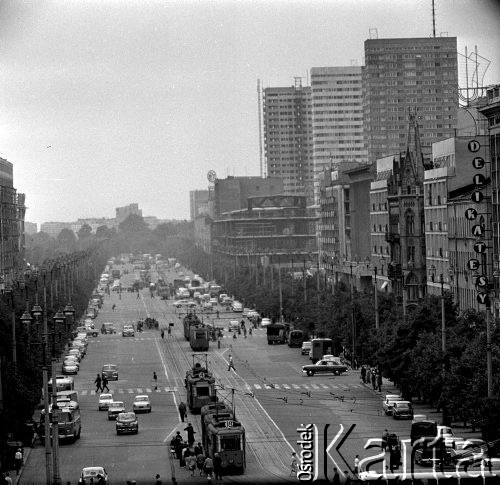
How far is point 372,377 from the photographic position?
225ft

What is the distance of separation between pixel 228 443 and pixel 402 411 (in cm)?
1316

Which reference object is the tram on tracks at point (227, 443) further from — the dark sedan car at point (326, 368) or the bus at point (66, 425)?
the dark sedan car at point (326, 368)

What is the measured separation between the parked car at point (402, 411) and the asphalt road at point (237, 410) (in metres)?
0.47

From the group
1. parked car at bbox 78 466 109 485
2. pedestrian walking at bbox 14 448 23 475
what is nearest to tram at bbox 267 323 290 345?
pedestrian walking at bbox 14 448 23 475

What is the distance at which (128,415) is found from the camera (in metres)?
53.9

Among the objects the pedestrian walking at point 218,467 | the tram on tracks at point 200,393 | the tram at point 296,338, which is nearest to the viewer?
the pedestrian walking at point 218,467

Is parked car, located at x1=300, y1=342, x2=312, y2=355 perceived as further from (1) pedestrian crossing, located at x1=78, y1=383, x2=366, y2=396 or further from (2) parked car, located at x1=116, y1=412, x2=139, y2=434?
(2) parked car, located at x1=116, y1=412, x2=139, y2=434

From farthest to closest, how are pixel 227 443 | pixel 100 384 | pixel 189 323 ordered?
pixel 189 323
pixel 100 384
pixel 227 443

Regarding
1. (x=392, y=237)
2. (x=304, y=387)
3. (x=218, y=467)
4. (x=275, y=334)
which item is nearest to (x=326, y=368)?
(x=304, y=387)

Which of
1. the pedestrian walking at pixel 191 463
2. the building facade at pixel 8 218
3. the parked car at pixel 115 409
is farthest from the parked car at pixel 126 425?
the building facade at pixel 8 218

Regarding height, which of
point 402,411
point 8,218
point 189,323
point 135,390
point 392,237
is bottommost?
point 135,390

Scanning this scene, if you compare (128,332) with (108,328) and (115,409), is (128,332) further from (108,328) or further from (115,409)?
(115,409)

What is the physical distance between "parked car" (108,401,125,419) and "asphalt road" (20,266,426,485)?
0.66m

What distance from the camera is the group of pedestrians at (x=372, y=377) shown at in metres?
67.1
